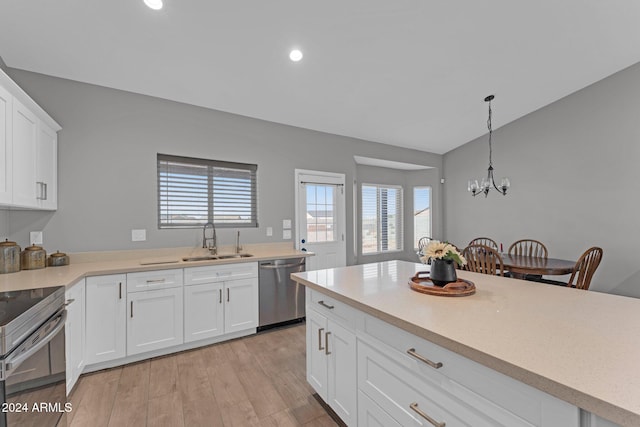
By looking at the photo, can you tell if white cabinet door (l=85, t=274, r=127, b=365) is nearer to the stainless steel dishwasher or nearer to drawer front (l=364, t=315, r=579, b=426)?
the stainless steel dishwasher

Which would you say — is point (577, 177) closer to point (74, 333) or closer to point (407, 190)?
point (407, 190)

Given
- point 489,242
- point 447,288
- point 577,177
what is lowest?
point 489,242

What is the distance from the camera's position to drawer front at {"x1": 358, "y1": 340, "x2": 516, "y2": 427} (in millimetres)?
924

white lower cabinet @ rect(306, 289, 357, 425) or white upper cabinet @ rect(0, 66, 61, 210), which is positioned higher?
white upper cabinet @ rect(0, 66, 61, 210)

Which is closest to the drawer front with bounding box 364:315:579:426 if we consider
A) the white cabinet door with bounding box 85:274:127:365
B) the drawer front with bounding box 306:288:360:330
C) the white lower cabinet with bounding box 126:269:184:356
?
the drawer front with bounding box 306:288:360:330

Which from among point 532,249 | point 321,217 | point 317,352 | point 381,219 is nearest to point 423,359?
point 317,352

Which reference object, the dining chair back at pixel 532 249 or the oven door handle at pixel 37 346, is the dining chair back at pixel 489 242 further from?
the oven door handle at pixel 37 346

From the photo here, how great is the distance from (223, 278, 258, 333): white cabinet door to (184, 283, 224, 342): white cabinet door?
6 centimetres

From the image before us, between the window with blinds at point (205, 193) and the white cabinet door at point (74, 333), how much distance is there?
111cm

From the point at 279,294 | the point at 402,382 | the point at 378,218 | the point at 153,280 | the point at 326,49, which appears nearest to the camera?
the point at 402,382

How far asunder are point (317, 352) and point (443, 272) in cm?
99

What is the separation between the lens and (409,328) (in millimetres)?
1092

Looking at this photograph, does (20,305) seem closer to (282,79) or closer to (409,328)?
(409,328)

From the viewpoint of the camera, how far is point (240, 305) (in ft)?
9.85
